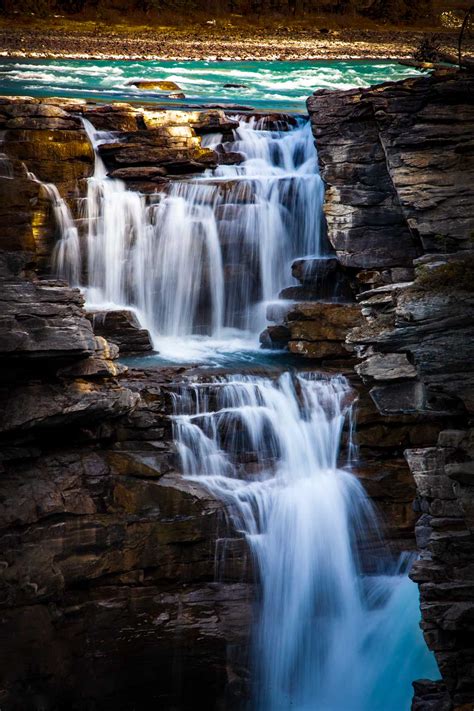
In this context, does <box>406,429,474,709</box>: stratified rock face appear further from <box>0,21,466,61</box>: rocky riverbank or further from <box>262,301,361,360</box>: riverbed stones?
<box>0,21,466,61</box>: rocky riverbank

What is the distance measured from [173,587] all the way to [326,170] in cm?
883

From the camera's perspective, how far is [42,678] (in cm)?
1180

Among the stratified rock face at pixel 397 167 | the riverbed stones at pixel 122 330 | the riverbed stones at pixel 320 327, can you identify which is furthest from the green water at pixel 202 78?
the riverbed stones at pixel 320 327

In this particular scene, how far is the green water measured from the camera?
84.8ft

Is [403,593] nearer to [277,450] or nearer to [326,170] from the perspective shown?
[277,450]

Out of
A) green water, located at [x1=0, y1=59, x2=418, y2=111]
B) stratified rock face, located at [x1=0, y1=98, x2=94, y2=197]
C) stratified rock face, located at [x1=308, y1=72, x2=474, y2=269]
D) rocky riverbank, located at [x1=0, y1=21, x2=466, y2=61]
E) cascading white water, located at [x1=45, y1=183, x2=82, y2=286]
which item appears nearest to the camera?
stratified rock face, located at [x1=308, y1=72, x2=474, y2=269]

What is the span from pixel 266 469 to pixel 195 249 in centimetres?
588

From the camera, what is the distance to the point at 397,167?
16.1 m

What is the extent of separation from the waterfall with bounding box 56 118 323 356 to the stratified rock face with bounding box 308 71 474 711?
5.13 feet

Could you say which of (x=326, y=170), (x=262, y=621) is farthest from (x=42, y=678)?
(x=326, y=170)

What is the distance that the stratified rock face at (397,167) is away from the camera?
15305 millimetres

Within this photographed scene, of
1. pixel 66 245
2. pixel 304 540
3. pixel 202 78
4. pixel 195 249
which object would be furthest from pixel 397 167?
pixel 202 78

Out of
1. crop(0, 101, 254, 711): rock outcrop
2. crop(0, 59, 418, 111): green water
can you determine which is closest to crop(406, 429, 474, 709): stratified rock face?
crop(0, 101, 254, 711): rock outcrop

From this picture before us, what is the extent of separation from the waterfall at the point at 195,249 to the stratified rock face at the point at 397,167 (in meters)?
1.47
